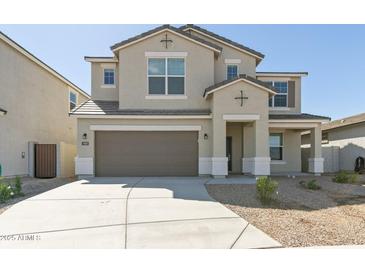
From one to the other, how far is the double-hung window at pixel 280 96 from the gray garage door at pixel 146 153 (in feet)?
20.1

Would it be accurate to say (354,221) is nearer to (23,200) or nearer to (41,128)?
(23,200)

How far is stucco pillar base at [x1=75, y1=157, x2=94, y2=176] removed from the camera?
13031mm

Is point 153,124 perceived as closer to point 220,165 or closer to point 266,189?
point 220,165

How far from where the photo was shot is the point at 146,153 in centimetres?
1352

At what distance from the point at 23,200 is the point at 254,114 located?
10304mm

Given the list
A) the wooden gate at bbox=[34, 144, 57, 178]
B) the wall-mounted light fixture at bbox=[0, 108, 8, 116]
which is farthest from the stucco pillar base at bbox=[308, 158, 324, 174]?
the wall-mounted light fixture at bbox=[0, 108, 8, 116]

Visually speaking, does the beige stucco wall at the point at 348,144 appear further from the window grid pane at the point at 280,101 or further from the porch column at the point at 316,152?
the window grid pane at the point at 280,101

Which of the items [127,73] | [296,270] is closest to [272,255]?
[296,270]

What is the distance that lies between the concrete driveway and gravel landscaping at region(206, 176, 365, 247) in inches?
19.0

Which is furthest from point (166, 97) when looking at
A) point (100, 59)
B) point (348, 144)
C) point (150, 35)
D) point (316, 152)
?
point (348, 144)

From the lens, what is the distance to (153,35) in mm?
13766

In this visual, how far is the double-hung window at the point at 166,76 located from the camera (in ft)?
45.7

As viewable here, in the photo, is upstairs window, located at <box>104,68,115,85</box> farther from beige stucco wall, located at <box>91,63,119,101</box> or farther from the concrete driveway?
the concrete driveway

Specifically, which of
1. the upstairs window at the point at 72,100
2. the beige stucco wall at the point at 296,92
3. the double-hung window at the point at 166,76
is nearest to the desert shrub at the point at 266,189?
the double-hung window at the point at 166,76
